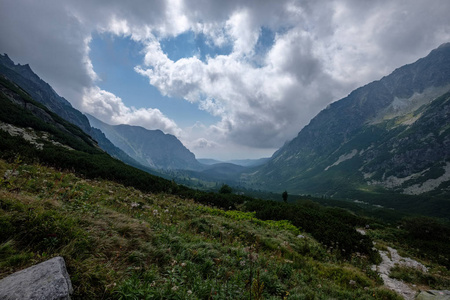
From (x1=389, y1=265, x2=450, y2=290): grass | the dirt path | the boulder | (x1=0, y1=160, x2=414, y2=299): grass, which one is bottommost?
the dirt path

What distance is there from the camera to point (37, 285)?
2846 millimetres

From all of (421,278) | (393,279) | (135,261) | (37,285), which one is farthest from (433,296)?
(37,285)

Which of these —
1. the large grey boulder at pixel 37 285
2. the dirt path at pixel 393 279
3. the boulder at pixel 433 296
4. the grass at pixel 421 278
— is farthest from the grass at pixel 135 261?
the grass at pixel 421 278

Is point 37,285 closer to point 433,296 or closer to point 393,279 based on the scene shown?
point 433,296

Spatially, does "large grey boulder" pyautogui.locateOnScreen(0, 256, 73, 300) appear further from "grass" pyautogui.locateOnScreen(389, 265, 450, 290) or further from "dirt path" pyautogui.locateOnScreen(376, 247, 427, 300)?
"grass" pyautogui.locateOnScreen(389, 265, 450, 290)

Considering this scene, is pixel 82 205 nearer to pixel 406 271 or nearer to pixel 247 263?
pixel 247 263

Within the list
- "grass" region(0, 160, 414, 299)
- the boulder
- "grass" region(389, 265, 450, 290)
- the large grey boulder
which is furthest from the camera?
"grass" region(389, 265, 450, 290)

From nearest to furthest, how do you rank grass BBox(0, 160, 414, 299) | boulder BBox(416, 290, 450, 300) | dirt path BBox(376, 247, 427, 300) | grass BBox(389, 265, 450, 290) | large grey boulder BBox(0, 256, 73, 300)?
1. large grey boulder BBox(0, 256, 73, 300)
2. grass BBox(0, 160, 414, 299)
3. boulder BBox(416, 290, 450, 300)
4. dirt path BBox(376, 247, 427, 300)
5. grass BBox(389, 265, 450, 290)

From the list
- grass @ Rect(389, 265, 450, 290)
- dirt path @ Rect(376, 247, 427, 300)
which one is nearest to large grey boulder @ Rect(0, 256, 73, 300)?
dirt path @ Rect(376, 247, 427, 300)

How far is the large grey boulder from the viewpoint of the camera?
270 cm

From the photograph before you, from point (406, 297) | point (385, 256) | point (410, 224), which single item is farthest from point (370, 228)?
point (406, 297)

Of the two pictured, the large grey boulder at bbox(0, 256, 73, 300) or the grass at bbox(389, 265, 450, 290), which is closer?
the large grey boulder at bbox(0, 256, 73, 300)

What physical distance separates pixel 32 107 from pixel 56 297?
285ft

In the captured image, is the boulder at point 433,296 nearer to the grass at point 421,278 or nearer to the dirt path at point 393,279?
the dirt path at point 393,279
